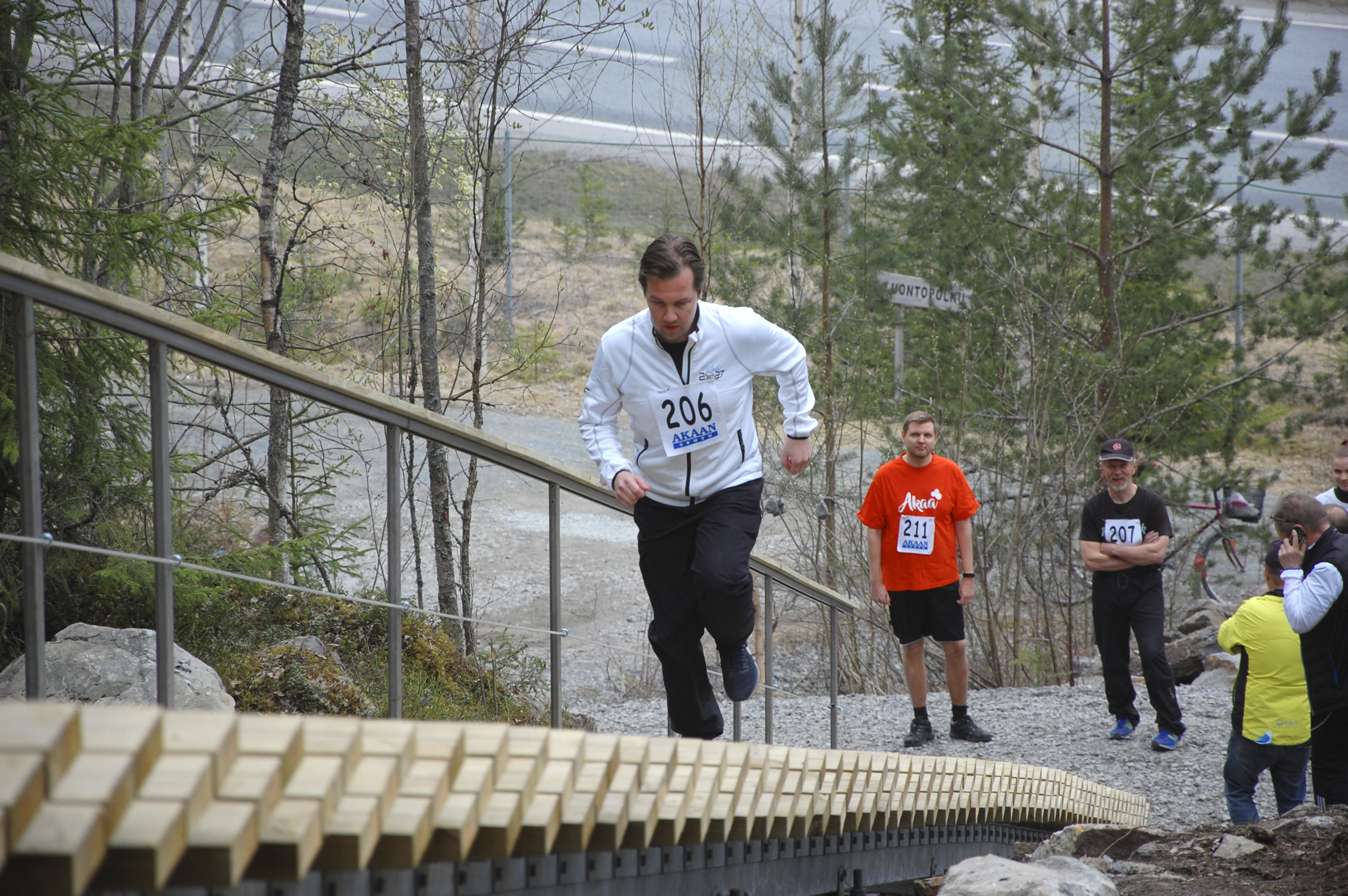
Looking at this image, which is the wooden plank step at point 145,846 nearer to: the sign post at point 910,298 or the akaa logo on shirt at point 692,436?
the akaa logo on shirt at point 692,436

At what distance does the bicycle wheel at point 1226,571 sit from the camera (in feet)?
39.0

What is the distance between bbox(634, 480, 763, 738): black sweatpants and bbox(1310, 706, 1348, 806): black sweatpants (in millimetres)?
3230

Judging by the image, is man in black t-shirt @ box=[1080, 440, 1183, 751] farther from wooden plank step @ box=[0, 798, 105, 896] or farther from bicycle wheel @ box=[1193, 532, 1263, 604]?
wooden plank step @ box=[0, 798, 105, 896]

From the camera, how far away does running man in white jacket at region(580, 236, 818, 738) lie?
379 cm

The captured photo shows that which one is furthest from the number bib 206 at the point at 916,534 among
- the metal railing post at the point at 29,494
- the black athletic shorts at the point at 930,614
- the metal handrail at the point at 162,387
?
the metal railing post at the point at 29,494

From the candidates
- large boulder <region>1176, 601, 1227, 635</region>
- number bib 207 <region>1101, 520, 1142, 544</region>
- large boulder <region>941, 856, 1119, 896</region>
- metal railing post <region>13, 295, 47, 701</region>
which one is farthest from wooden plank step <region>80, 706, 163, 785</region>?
large boulder <region>1176, 601, 1227, 635</region>

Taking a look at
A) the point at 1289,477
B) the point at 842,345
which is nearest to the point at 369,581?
the point at 842,345

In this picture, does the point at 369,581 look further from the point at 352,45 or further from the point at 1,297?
the point at 1,297

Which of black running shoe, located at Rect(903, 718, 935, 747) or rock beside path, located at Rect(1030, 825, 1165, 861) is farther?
black running shoe, located at Rect(903, 718, 935, 747)

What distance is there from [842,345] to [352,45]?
19.4ft

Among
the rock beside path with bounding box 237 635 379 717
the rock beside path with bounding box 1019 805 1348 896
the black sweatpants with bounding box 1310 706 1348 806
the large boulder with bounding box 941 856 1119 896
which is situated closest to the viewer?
the large boulder with bounding box 941 856 1119 896

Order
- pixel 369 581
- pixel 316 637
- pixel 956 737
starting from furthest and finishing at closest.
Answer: pixel 369 581 → pixel 956 737 → pixel 316 637

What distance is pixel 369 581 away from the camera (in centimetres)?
977

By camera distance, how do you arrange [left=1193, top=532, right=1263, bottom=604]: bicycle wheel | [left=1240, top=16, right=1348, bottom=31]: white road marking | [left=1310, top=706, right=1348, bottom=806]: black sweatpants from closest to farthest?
[left=1310, top=706, right=1348, bottom=806]: black sweatpants, [left=1193, top=532, right=1263, bottom=604]: bicycle wheel, [left=1240, top=16, right=1348, bottom=31]: white road marking
